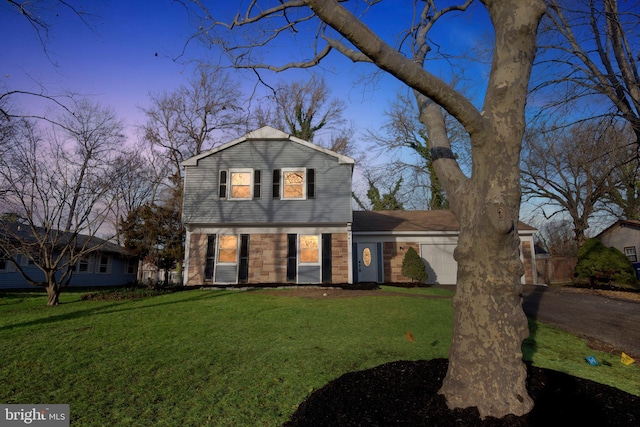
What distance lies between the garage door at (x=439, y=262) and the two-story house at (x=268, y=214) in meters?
4.81

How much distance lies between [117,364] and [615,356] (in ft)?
24.4

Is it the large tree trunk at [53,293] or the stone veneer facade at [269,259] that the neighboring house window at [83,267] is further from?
the large tree trunk at [53,293]

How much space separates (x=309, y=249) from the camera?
1544 cm

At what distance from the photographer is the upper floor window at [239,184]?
15.7 metres

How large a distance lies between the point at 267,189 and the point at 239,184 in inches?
50.7

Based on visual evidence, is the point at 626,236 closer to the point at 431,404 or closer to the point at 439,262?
the point at 439,262

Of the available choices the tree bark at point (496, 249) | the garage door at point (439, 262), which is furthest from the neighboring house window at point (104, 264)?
the tree bark at point (496, 249)

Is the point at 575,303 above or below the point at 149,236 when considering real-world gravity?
below

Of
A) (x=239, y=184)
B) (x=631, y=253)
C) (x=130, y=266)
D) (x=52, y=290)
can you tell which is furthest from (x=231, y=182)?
(x=631, y=253)

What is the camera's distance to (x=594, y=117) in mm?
7562

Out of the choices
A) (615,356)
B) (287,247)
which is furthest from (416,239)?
(615,356)

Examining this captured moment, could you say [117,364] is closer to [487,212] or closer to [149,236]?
[487,212]

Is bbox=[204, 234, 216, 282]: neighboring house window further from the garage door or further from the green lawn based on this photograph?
the garage door

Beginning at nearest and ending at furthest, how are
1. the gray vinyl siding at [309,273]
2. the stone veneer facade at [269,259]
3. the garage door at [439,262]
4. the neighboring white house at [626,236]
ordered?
1. the gray vinyl siding at [309,273]
2. the stone veneer facade at [269,259]
3. the garage door at [439,262]
4. the neighboring white house at [626,236]
